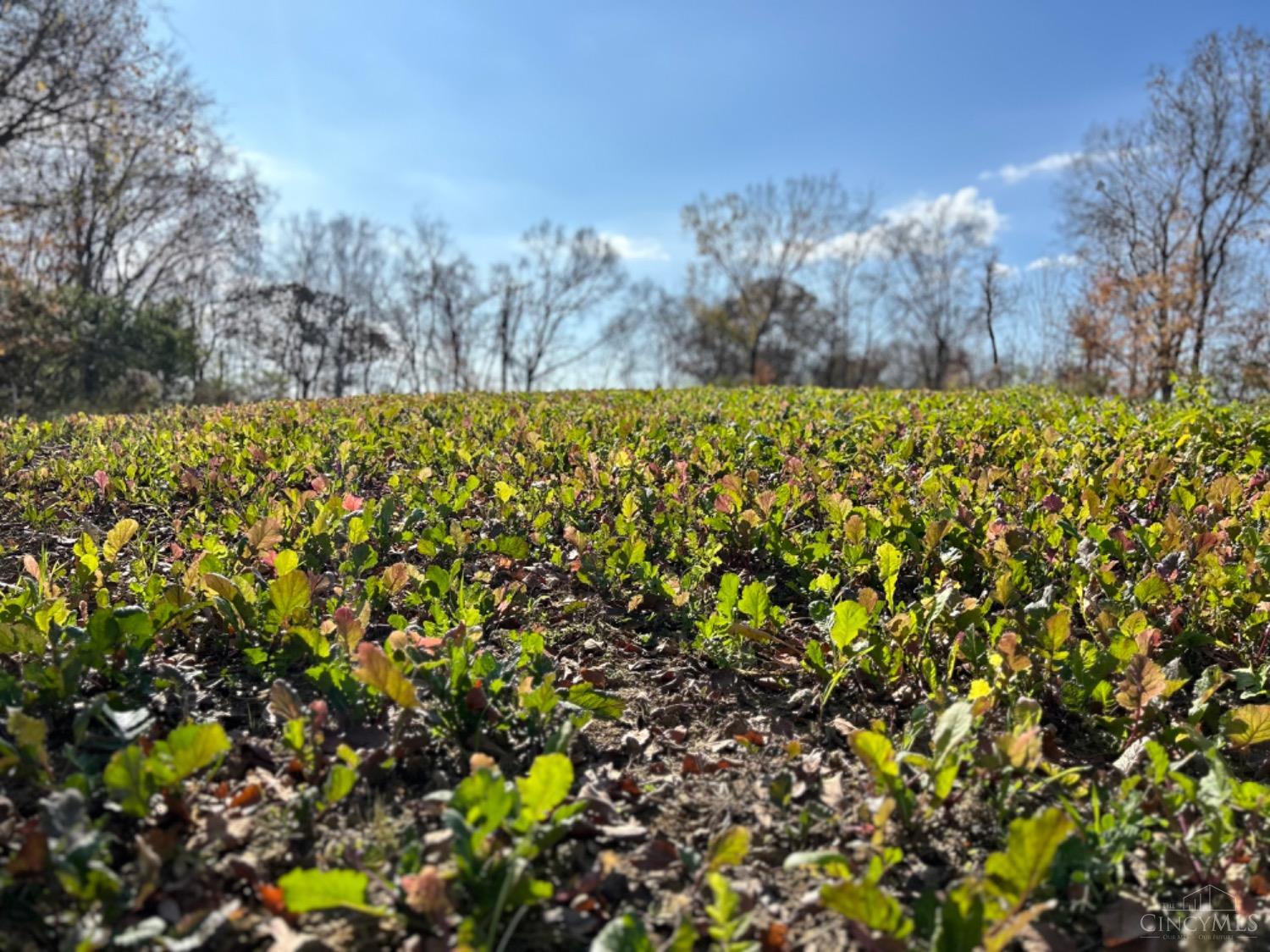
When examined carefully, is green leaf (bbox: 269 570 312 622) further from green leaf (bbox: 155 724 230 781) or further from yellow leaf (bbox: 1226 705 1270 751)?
yellow leaf (bbox: 1226 705 1270 751)

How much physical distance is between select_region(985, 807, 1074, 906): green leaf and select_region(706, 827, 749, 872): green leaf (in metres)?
0.43

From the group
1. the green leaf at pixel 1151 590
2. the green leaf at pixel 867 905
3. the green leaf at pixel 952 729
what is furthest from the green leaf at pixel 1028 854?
the green leaf at pixel 1151 590

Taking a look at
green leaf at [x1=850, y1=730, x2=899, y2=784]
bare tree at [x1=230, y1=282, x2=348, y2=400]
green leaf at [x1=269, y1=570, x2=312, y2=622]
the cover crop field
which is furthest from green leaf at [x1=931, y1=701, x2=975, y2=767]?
bare tree at [x1=230, y1=282, x2=348, y2=400]

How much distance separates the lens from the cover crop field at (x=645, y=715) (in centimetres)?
133

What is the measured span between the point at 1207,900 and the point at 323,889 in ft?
5.29

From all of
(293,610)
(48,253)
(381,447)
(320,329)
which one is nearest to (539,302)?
(320,329)

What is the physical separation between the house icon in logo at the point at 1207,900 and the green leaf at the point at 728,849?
80 cm

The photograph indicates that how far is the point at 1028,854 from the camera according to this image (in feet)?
4.18

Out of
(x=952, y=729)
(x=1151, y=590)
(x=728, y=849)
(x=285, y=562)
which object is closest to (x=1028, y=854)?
(x=952, y=729)

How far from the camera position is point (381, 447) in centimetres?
514

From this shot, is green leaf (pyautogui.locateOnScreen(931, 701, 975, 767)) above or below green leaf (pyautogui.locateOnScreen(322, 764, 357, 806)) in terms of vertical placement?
above

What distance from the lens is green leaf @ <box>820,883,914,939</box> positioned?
1.23 metres

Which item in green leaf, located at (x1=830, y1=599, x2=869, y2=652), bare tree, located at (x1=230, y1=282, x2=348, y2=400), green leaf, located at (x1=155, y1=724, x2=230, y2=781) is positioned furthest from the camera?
bare tree, located at (x1=230, y1=282, x2=348, y2=400)

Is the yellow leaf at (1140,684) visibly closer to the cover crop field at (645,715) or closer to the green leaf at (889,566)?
the cover crop field at (645,715)
